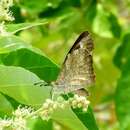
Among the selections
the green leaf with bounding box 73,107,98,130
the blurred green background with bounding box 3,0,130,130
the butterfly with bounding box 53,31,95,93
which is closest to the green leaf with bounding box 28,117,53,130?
the green leaf with bounding box 73,107,98,130

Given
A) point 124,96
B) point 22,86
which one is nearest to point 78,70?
point 22,86

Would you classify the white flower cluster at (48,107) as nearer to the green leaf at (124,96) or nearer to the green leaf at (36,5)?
the green leaf at (124,96)

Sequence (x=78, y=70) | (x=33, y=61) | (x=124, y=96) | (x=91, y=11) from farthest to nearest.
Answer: (x=91, y=11)
(x=124, y=96)
(x=33, y=61)
(x=78, y=70)

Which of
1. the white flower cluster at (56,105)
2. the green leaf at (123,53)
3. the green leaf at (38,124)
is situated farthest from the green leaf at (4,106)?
the green leaf at (123,53)

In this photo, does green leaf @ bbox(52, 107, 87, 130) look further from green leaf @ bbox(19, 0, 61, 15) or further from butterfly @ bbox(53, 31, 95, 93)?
green leaf @ bbox(19, 0, 61, 15)

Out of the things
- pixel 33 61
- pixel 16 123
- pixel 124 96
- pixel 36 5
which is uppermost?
pixel 36 5

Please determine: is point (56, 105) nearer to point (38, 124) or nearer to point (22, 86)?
point (22, 86)
